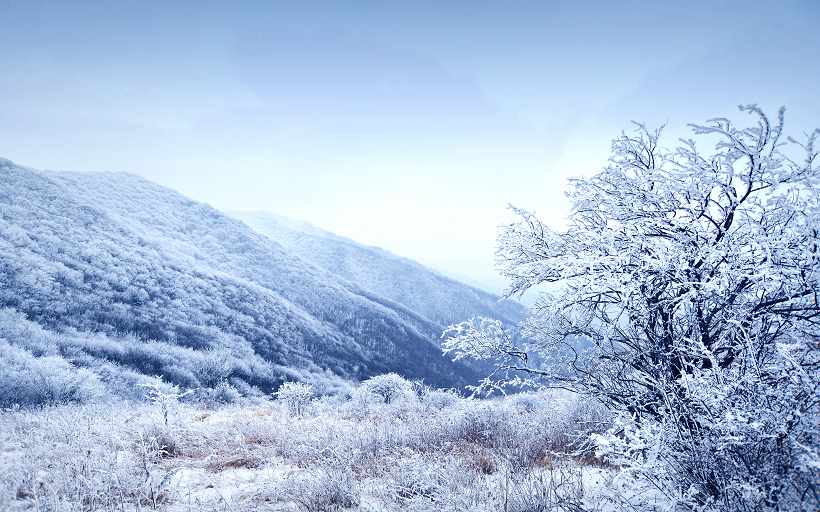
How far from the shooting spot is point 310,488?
130 inches

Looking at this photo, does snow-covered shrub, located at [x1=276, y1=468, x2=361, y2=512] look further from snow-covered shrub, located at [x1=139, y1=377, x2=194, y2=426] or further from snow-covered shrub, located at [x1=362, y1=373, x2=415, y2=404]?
snow-covered shrub, located at [x1=362, y1=373, x2=415, y2=404]

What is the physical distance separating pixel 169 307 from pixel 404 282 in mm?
58623

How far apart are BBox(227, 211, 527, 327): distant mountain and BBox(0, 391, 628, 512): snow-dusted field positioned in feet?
196

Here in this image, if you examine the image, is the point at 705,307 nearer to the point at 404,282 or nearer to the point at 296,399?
the point at 296,399

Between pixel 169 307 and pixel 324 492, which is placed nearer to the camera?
pixel 324 492

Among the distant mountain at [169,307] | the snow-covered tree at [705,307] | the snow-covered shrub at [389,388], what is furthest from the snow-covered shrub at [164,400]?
the distant mountain at [169,307]

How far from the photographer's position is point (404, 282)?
7844cm

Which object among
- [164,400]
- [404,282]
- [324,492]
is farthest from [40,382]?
[404,282]

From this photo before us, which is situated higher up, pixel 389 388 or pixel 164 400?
pixel 164 400

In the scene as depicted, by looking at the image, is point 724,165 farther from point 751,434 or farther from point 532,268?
point 751,434

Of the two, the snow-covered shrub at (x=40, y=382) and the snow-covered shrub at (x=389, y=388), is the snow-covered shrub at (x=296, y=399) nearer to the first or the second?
the snow-covered shrub at (x=389, y=388)

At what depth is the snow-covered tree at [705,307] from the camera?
2445 millimetres

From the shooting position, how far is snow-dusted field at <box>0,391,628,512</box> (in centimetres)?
304

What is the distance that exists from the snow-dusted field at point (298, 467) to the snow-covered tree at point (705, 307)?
0.84 meters
